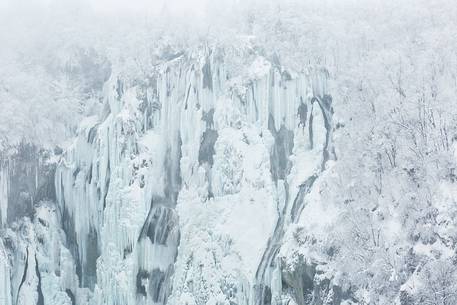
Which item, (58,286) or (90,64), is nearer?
(58,286)

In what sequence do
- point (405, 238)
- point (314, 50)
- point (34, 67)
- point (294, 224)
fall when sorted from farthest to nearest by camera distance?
point (34, 67), point (314, 50), point (294, 224), point (405, 238)

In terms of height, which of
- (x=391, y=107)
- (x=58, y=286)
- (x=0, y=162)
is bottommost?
(x=58, y=286)

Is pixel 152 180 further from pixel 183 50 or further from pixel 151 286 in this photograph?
pixel 183 50

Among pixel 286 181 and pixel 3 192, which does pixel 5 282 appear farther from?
pixel 286 181

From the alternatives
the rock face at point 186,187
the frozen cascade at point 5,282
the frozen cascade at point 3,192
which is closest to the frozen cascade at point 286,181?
the rock face at point 186,187

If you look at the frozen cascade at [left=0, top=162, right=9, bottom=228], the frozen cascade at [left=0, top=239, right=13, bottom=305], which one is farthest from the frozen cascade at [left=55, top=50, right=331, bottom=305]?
the frozen cascade at [left=0, top=239, right=13, bottom=305]

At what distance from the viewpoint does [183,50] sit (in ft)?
155

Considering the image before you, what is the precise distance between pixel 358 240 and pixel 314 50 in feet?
46.1

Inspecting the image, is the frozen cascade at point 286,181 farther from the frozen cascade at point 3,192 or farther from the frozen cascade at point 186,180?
the frozen cascade at point 3,192

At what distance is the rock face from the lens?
132 feet

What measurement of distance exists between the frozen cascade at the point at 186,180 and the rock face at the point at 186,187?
64mm

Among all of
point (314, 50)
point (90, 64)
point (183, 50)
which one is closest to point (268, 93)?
point (314, 50)

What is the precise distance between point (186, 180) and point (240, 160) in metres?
3.49

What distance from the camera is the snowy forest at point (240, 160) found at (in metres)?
35.6
